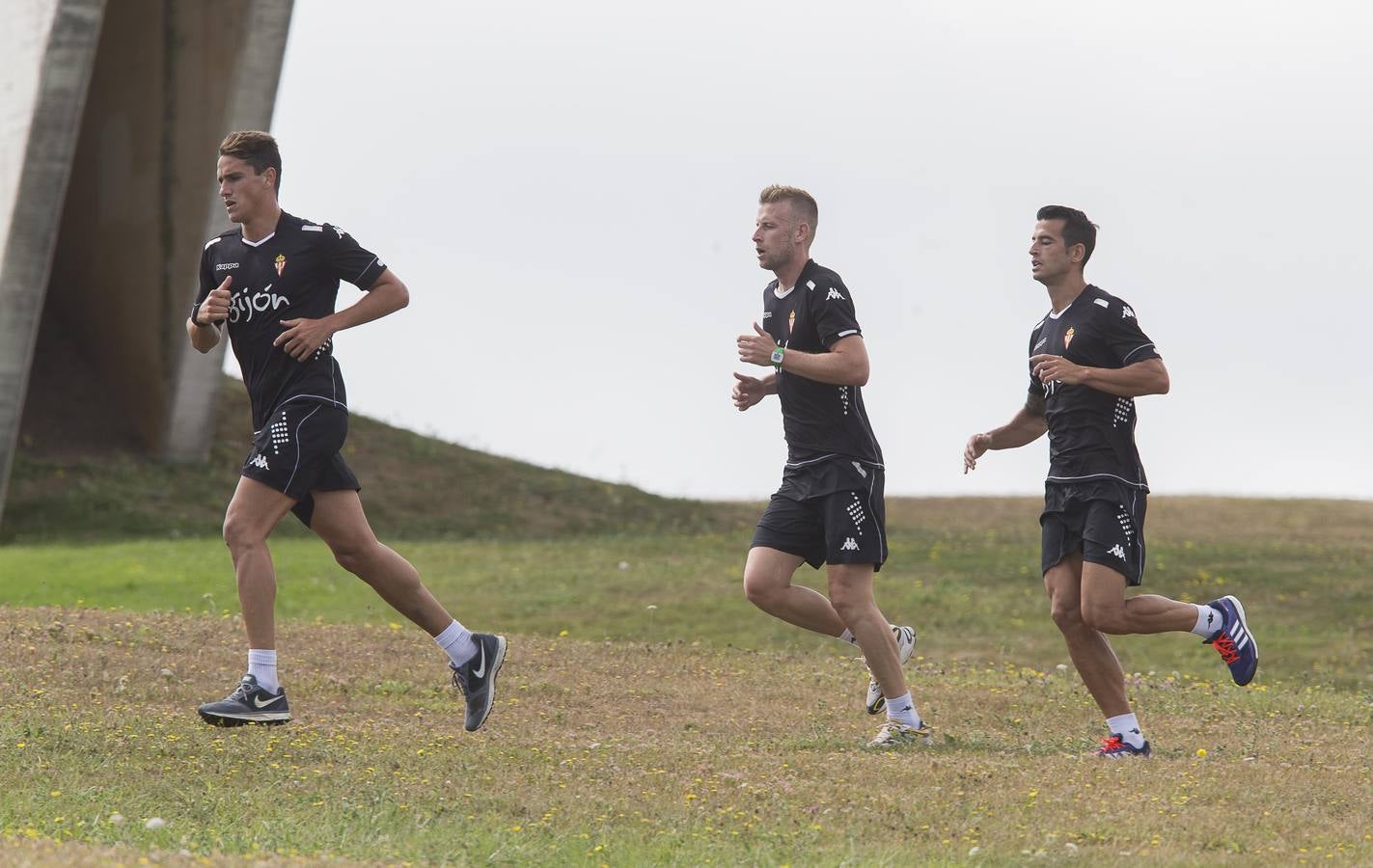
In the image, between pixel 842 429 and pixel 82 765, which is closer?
pixel 82 765

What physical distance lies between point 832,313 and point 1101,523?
64.8 inches

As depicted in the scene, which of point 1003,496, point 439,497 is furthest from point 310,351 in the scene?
point 1003,496

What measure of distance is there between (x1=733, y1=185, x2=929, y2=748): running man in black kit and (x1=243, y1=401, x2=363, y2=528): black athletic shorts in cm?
203

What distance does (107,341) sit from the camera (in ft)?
97.4

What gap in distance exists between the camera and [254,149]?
27.3ft

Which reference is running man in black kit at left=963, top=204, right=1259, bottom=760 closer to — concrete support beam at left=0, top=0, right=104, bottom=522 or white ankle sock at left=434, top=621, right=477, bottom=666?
white ankle sock at left=434, top=621, right=477, bottom=666

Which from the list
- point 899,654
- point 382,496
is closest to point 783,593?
point 899,654

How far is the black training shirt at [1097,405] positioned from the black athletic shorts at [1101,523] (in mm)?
60

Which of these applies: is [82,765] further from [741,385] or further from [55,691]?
[741,385]

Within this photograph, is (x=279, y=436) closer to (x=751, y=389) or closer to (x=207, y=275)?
(x=207, y=275)

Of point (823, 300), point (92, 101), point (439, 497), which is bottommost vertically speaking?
point (439, 497)

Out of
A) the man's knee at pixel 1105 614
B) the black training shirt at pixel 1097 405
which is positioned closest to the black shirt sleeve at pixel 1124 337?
the black training shirt at pixel 1097 405

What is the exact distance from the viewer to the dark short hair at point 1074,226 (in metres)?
8.67

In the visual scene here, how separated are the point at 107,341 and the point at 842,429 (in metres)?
23.6
